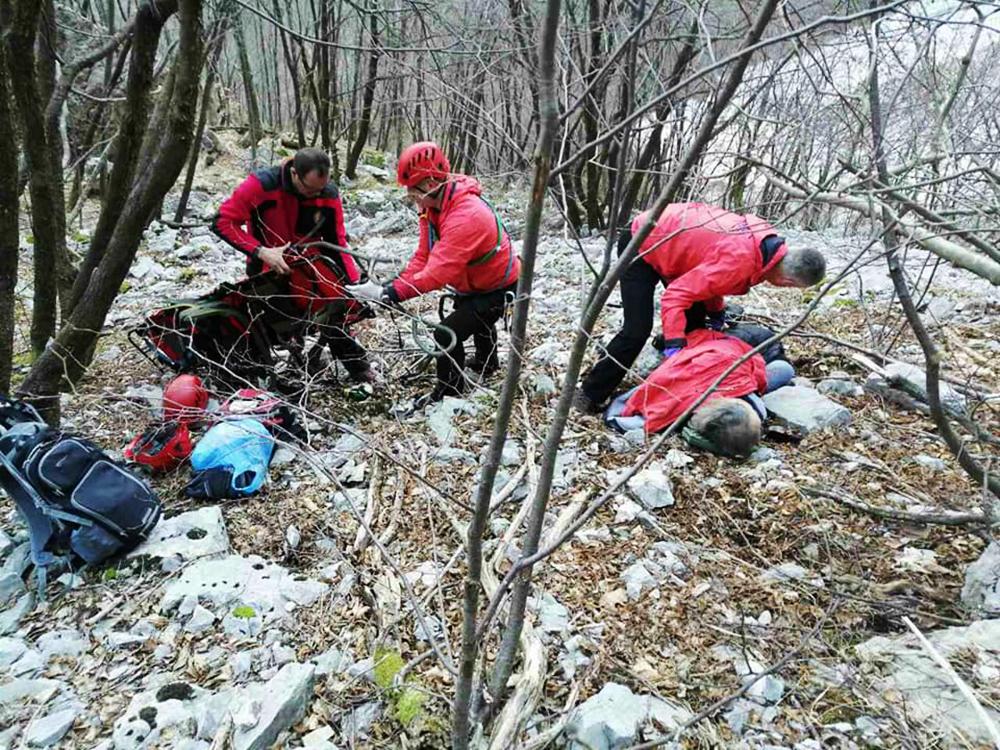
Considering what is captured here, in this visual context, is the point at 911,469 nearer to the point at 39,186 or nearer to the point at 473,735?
the point at 473,735

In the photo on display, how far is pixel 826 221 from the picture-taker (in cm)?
881

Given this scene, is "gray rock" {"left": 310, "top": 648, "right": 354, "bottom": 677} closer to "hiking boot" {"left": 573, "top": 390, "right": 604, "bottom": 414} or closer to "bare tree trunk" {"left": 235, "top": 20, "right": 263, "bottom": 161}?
"hiking boot" {"left": 573, "top": 390, "right": 604, "bottom": 414}

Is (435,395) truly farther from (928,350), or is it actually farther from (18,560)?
(928,350)

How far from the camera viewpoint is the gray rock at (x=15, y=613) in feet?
7.22

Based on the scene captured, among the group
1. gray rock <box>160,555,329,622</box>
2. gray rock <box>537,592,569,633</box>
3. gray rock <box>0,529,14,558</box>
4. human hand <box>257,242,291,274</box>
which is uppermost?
human hand <box>257,242,291,274</box>

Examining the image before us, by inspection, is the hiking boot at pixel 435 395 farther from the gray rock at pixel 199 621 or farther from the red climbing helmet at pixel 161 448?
the gray rock at pixel 199 621

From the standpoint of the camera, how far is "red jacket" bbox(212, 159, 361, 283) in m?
3.76

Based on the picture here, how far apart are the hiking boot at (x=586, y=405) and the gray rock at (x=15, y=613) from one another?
2.65m

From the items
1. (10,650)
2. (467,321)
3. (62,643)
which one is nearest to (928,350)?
(467,321)

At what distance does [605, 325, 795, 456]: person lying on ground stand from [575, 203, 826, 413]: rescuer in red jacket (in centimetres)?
15

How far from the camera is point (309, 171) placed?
142 inches

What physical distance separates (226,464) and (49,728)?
128 cm

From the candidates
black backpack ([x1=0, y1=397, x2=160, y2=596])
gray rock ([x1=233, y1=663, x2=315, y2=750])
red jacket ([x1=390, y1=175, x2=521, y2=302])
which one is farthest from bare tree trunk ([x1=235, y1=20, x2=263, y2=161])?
gray rock ([x1=233, y1=663, x2=315, y2=750])

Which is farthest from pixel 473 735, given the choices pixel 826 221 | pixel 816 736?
pixel 826 221
